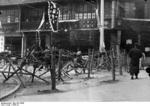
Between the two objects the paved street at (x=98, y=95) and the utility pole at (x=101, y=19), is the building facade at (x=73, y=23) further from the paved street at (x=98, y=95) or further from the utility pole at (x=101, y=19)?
the paved street at (x=98, y=95)

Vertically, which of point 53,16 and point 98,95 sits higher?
point 53,16

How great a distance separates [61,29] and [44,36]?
211mm

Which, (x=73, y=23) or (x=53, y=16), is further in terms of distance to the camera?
(x=73, y=23)

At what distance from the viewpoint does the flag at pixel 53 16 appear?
353 centimetres

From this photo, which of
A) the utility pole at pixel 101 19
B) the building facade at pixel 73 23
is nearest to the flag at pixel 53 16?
the building facade at pixel 73 23

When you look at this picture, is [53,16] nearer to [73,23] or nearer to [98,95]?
[73,23]

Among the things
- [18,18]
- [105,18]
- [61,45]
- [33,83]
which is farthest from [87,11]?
[33,83]

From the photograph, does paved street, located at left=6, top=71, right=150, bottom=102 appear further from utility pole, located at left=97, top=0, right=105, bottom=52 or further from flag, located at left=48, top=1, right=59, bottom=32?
flag, located at left=48, top=1, right=59, bottom=32

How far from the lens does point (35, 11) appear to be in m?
3.69

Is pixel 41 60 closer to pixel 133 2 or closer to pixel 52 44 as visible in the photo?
pixel 52 44

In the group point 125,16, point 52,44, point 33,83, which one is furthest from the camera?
point 33,83

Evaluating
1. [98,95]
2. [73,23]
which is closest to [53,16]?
[73,23]

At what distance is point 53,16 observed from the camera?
3.56 metres

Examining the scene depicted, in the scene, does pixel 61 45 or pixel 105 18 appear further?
pixel 61 45
